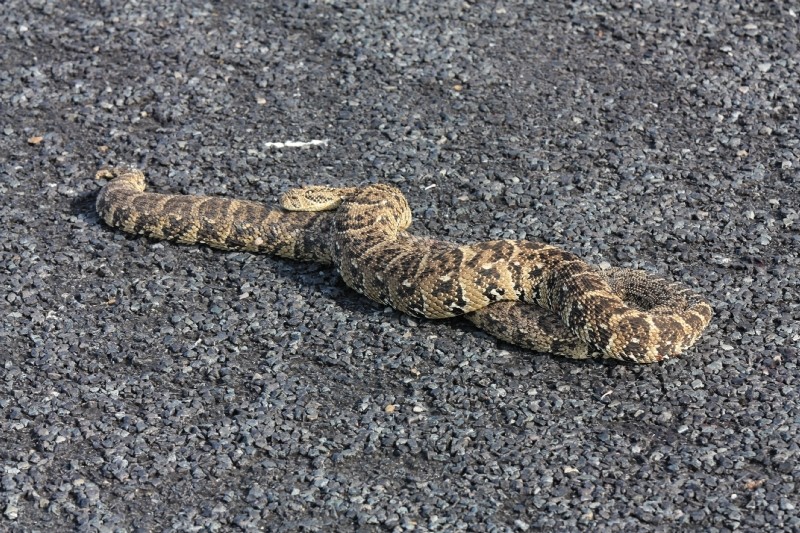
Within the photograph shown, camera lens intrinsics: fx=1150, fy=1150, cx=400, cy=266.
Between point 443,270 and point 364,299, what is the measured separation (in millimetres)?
844

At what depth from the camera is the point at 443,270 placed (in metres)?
Answer: 9.02

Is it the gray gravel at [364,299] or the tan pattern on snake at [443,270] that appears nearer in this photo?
the gray gravel at [364,299]

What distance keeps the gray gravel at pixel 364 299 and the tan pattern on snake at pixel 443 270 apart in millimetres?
189

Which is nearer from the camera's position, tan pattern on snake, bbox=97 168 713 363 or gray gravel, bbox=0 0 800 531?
gray gravel, bbox=0 0 800 531

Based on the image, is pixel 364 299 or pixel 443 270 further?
pixel 364 299

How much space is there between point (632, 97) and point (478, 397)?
4.87 meters

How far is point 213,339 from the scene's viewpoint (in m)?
8.92

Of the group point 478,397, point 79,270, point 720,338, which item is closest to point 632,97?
point 720,338

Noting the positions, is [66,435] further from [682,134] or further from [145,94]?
[682,134]

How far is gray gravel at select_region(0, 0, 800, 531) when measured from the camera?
24.3ft

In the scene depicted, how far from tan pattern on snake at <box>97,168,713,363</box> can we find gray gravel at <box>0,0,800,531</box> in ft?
0.62

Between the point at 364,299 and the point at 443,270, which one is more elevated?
the point at 443,270

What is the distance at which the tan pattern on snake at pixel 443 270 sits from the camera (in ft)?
27.7

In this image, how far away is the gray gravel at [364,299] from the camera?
739 centimetres
